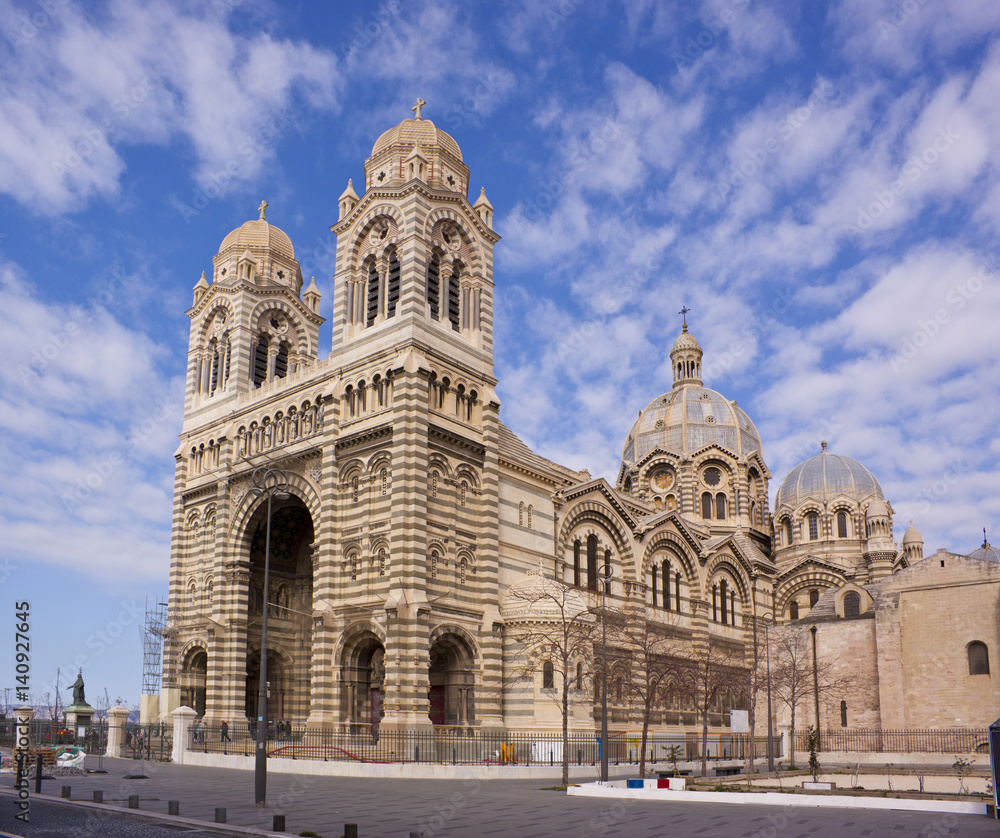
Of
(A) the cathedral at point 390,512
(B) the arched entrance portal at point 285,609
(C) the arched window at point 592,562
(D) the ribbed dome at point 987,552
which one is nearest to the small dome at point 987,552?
(D) the ribbed dome at point 987,552

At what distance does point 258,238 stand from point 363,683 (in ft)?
91.2

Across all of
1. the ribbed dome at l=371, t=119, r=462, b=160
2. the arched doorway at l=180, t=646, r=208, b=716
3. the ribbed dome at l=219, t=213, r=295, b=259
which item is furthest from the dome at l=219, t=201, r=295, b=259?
the arched doorway at l=180, t=646, r=208, b=716

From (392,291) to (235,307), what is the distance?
44.1 ft

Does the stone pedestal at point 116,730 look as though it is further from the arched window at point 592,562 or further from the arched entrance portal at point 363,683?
the arched window at point 592,562

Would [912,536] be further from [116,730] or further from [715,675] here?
[116,730]

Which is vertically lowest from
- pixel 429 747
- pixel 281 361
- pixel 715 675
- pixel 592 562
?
pixel 429 747

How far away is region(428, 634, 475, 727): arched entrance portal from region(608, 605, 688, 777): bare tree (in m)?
7.08

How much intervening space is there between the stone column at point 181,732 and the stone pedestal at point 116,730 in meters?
5.41

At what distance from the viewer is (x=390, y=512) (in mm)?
39281

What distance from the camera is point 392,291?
43750mm

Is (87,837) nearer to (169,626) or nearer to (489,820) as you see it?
(489,820)

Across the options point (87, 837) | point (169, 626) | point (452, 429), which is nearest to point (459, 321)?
point (452, 429)

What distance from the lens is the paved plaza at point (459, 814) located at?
1669cm

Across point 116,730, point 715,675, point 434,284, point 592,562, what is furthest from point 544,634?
point 116,730
